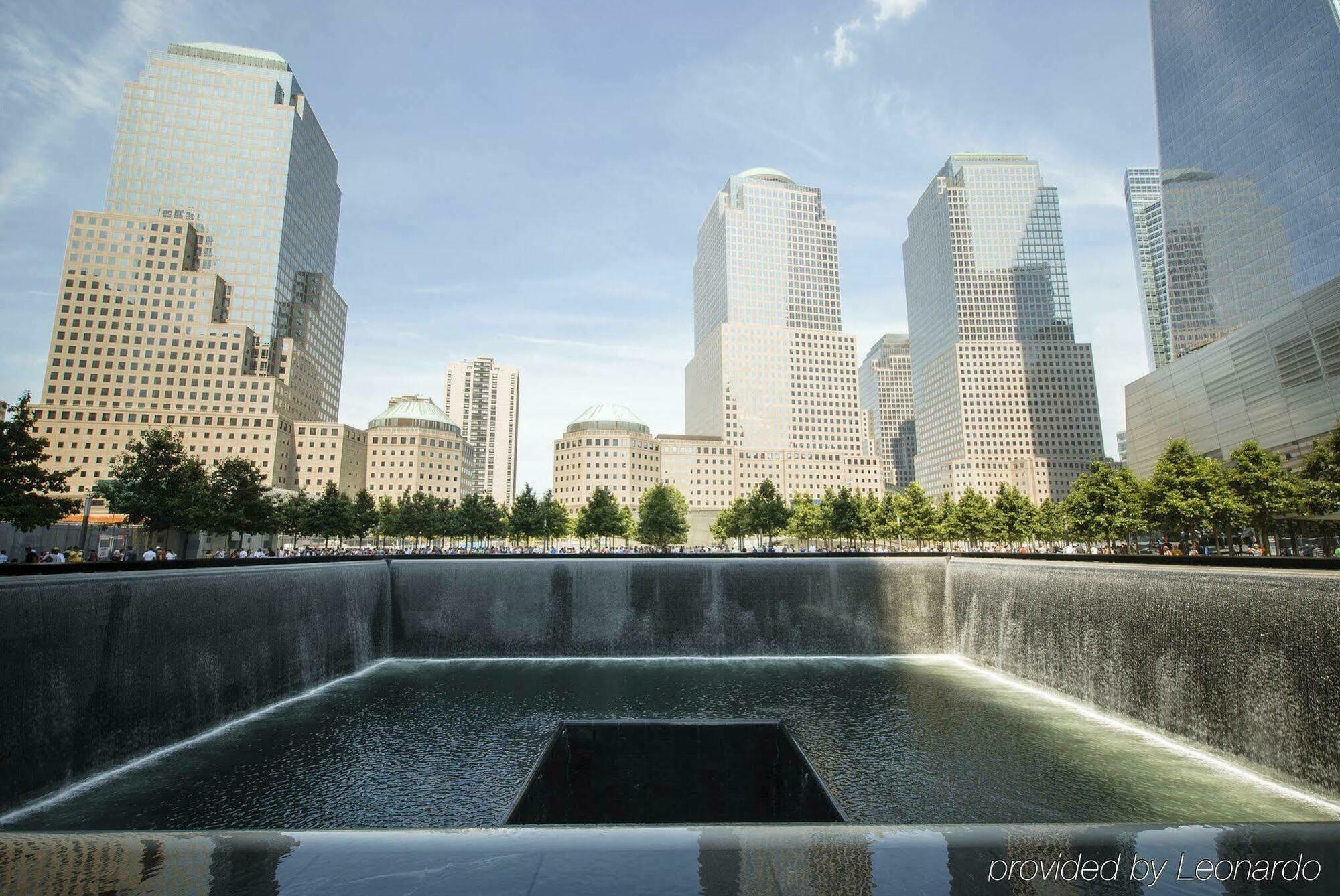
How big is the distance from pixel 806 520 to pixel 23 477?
286ft

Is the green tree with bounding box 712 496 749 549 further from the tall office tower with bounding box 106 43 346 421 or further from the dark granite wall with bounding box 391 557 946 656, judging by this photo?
the tall office tower with bounding box 106 43 346 421

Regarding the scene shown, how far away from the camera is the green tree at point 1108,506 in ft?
187

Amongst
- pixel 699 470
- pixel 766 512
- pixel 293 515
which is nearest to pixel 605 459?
pixel 699 470

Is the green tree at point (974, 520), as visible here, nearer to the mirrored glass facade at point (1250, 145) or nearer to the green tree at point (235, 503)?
the mirrored glass facade at point (1250, 145)

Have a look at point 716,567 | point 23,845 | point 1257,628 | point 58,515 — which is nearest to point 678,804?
point 23,845

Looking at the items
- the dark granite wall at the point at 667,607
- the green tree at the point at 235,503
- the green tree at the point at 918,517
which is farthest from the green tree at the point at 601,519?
the dark granite wall at the point at 667,607

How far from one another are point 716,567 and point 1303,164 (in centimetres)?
11257

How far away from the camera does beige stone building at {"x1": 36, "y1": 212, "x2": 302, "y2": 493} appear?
116 metres

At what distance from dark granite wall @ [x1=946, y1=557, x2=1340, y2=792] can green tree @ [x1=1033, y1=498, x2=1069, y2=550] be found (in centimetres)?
6945

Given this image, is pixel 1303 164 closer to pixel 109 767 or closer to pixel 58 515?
pixel 109 767

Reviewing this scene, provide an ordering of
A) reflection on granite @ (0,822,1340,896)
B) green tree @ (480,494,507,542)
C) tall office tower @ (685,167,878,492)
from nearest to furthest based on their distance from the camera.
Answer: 1. reflection on granite @ (0,822,1340,896)
2. green tree @ (480,494,507,542)
3. tall office tower @ (685,167,878,492)

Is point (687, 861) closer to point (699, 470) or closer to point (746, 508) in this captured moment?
point (746, 508)

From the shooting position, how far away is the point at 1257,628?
1578 centimetres

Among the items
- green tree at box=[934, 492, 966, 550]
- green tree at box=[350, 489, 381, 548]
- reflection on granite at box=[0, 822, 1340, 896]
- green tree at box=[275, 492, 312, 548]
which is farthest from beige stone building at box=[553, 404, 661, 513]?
reflection on granite at box=[0, 822, 1340, 896]
